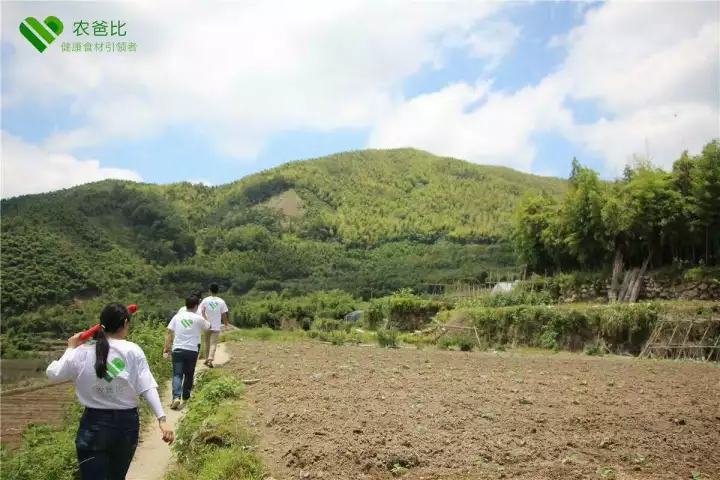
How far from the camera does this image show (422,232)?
11994 centimetres

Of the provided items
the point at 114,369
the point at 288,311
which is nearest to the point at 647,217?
the point at 114,369

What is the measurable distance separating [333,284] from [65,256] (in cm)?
3697

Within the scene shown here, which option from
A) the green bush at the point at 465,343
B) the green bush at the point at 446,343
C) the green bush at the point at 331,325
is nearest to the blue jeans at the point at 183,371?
the green bush at the point at 465,343

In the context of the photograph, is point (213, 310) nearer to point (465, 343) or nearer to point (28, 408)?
point (28, 408)

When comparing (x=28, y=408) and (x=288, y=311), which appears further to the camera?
(x=288, y=311)

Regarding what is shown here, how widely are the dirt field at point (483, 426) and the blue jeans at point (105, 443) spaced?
54.5 inches

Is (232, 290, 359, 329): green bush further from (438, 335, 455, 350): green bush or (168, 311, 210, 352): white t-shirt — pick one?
(168, 311, 210, 352): white t-shirt

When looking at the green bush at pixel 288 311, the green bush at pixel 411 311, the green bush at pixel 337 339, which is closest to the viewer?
the green bush at pixel 337 339

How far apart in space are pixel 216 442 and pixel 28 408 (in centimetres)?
1630

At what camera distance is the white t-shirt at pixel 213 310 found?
12047mm

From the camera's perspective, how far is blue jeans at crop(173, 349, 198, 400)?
980 cm

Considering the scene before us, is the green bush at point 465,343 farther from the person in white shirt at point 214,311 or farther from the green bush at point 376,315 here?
the green bush at point 376,315

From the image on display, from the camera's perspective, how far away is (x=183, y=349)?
9.77 m

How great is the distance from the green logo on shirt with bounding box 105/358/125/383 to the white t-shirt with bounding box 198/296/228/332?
23.9 ft
